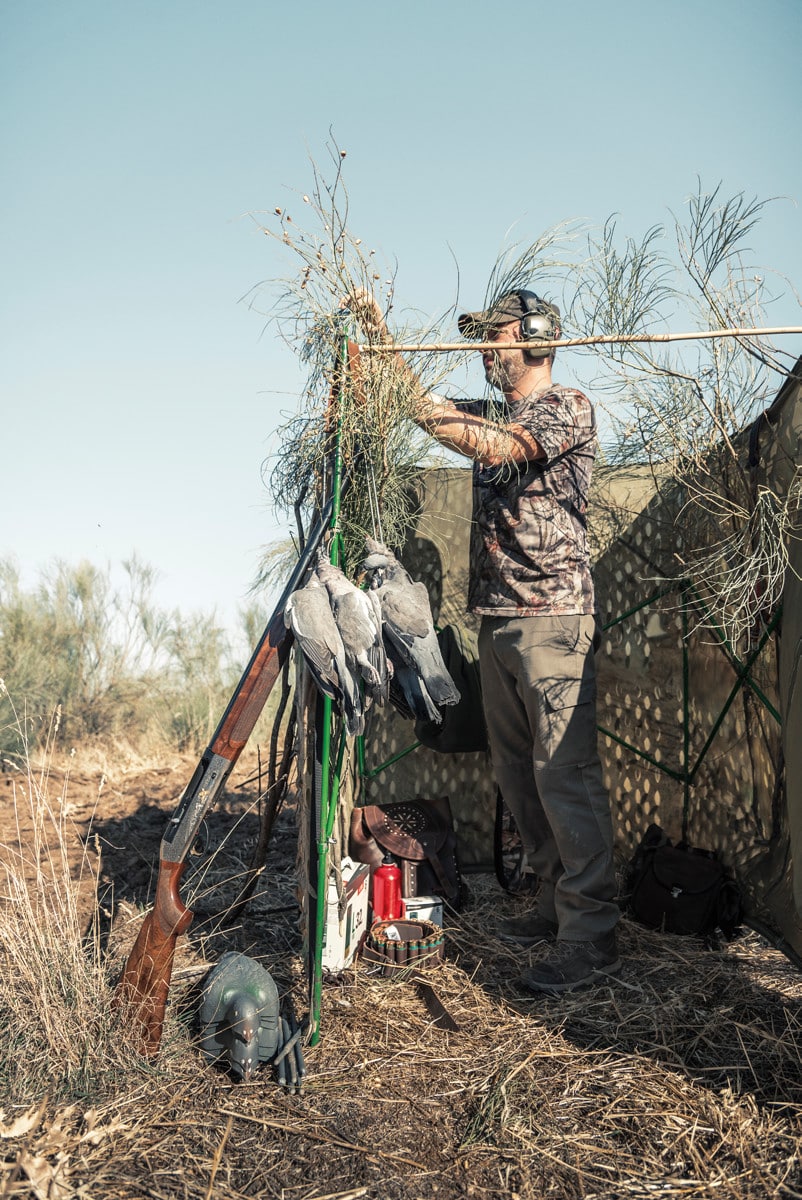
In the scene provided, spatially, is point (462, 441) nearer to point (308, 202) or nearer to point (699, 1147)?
point (308, 202)

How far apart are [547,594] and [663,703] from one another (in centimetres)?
118

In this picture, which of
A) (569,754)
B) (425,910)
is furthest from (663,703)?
(425,910)

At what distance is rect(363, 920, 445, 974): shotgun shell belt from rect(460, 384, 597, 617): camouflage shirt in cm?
115

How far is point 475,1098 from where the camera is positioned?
2.44m

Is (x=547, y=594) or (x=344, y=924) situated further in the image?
(x=547, y=594)

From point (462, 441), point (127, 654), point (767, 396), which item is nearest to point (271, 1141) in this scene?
point (462, 441)

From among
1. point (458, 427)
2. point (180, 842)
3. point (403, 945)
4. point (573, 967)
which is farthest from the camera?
point (403, 945)

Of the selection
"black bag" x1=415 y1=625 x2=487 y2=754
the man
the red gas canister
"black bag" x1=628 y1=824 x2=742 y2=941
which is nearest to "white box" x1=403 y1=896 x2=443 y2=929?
the red gas canister

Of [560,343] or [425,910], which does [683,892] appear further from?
[560,343]

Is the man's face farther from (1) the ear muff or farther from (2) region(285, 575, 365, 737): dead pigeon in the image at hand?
(2) region(285, 575, 365, 737): dead pigeon

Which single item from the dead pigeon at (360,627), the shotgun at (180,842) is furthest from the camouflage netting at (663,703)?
the shotgun at (180,842)

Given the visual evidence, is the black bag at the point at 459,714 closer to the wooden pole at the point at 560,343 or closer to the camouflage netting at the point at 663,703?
the camouflage netting at the point at 663,703

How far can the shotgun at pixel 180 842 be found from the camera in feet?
8.18

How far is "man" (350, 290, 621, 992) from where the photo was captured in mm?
3152
